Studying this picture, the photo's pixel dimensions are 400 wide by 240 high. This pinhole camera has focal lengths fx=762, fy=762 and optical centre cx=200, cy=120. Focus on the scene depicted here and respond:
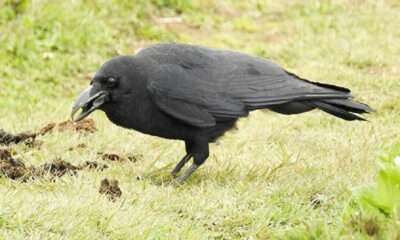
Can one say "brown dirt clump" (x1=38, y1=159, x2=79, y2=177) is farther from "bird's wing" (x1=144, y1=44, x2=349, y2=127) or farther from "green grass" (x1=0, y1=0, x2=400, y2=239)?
"bird's wing" (x1=144, y1=44, x2=349, y2=127)

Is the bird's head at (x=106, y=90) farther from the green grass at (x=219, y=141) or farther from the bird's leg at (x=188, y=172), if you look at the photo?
the bird's leg at (x=188, y=172)

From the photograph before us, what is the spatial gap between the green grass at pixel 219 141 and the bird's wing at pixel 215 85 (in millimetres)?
458

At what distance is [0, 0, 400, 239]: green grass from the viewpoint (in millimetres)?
3887

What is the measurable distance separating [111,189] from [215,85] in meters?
1.09

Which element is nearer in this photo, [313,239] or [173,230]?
[313,239]

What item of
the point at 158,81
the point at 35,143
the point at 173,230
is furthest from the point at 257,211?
the point at 35,143

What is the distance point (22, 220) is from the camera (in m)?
3.73

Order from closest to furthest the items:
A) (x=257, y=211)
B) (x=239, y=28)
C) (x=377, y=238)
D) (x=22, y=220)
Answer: (x=377, y=238) < (x=22, y=220) < (x=257, y=211) < (x=239, y=28)

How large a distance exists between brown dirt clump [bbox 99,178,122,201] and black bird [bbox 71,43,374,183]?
0.51 metres

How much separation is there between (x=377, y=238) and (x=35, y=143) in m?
3.40

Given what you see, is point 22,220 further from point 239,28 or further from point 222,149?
point 239,28

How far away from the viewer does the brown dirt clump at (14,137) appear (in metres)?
5.63

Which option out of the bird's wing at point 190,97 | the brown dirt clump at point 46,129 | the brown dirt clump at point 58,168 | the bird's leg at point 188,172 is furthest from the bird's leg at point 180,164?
the brown dirt clump at point 46,129

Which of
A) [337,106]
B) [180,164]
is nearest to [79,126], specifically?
[180,164]
